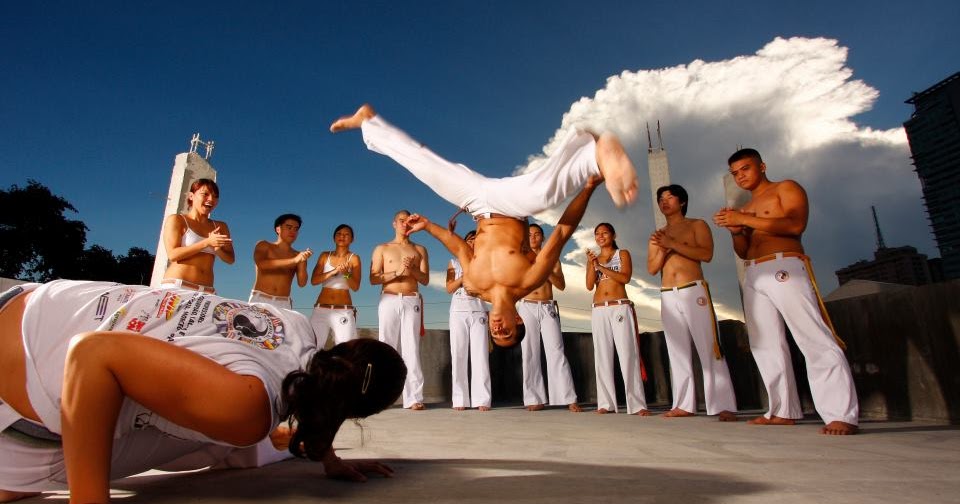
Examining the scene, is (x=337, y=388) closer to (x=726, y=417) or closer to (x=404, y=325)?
(x=726, y=417)

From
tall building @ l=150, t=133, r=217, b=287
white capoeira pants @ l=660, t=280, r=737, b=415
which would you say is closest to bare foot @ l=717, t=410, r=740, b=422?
white capoeira pants @ l=660, t=280, r=737, b=415

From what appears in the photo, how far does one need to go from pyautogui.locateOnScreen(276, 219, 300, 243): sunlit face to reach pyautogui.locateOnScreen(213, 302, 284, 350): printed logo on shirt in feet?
16.1

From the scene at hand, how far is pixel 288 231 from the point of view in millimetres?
6438

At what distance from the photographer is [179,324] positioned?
1.55 meters

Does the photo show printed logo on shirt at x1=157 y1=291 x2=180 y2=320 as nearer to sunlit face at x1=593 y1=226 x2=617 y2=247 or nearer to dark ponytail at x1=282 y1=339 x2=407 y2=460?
dark ponytail at x1=282 y1=339 x2=407 y2=460

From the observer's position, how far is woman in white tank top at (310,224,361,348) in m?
6.52

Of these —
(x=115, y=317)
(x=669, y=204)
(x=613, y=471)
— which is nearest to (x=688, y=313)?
(x=669, y=204)

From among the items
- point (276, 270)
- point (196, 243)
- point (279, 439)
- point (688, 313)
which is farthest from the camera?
point (276, 270)

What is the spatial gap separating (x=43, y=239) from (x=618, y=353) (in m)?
24.8

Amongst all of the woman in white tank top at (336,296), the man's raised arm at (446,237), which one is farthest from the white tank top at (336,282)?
the man's raised arm at (446,237)

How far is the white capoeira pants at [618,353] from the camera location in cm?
584

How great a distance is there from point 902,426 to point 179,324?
5.45 m

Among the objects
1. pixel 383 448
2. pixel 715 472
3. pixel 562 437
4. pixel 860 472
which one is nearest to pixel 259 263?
pixel 383 448

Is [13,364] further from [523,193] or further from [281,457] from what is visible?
[523,193]
